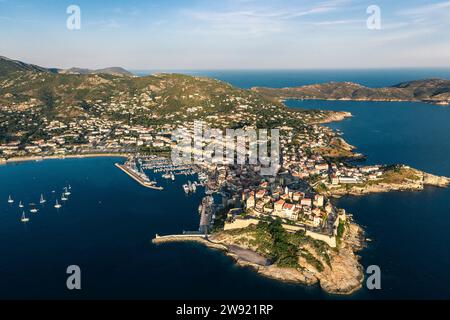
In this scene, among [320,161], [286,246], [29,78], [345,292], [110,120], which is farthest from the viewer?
[29,78]

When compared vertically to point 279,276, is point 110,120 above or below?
above

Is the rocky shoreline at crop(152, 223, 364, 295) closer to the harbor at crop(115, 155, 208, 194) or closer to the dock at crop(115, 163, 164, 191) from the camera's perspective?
the harbor at crop(115, 155, 208, 194)

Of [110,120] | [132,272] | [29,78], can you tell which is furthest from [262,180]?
[29,78]

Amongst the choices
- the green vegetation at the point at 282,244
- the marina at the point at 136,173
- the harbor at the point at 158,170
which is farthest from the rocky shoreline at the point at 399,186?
the marina at the point at 136,173

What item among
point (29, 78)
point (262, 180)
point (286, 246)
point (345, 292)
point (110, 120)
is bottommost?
point (345, 292)

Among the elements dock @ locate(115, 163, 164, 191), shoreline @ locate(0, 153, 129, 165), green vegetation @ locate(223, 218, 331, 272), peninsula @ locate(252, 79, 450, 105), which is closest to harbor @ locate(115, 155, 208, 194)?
dock @ locate(115, 163, 164, 191)

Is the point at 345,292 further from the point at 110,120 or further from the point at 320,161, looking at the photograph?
the point at 110,120

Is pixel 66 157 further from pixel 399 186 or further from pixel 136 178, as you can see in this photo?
pixel 399 186

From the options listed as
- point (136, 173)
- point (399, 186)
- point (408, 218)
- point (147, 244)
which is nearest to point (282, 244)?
point (147, 244)
